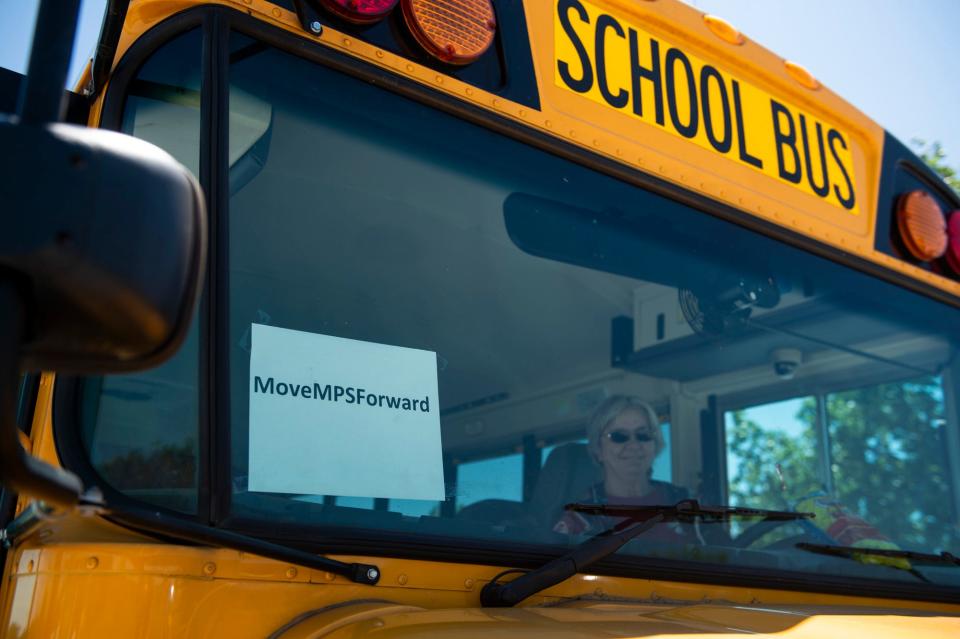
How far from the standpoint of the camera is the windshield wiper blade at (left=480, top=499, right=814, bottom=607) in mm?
1269

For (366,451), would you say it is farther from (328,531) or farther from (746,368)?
(746,368)

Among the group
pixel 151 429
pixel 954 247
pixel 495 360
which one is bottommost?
pixel 151 429

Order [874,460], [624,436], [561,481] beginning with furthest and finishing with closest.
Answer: [874,460] → [624,436] → [561,481]

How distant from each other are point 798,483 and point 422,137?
1.10 meters

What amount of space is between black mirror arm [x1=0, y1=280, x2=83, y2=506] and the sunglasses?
109 centimetres

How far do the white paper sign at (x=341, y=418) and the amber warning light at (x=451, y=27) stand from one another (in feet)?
1.61

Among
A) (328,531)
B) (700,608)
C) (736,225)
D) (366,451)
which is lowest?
(700,608)

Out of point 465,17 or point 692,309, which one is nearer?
point 465,17

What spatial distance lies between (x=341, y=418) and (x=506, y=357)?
38 centimetres

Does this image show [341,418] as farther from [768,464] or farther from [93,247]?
[768,464]

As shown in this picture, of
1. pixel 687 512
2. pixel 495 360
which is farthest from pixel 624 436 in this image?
pixel 495 360

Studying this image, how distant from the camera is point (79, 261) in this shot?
68 centimetres

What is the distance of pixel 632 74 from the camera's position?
5.99 feet

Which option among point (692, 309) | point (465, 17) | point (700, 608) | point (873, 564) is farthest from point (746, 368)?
point (465, 17)
